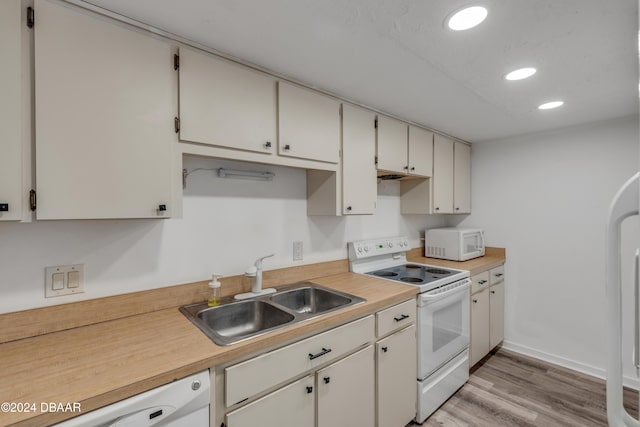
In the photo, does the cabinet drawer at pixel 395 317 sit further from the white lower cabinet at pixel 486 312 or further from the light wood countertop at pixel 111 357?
the white lower cabinet at pixel 486 312

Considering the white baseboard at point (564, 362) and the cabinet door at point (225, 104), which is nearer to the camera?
the cabinet door at point (225, 104)

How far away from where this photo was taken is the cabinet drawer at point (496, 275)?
2.84 metres

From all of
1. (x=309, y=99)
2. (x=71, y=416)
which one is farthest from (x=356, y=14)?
(x=71, y=416)

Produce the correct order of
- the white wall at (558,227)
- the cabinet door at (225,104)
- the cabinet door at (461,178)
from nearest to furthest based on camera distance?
the cabinet door at (225,104) < the white wall at (558,227) < the cabinet door at (461,178)

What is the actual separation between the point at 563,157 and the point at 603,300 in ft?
4.23

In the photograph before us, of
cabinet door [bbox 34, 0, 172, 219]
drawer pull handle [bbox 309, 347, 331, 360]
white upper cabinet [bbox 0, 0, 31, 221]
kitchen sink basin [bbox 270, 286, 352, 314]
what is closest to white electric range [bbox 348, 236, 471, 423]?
kitchen sink basin [bbox 270, 286, 352, 314]

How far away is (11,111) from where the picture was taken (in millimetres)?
961

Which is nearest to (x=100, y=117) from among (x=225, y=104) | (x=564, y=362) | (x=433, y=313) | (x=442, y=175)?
(x=225, y=104)

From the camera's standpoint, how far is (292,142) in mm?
1699

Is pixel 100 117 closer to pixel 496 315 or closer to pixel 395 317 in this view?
pixel 395 317

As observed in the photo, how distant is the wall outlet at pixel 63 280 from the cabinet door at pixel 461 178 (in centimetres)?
305

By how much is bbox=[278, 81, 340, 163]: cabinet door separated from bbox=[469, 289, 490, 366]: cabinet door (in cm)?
183

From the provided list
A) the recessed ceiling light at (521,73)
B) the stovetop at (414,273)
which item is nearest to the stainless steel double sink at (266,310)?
the stovetop at (414,273)

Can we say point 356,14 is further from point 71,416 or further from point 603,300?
point 603,300
